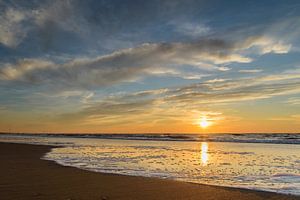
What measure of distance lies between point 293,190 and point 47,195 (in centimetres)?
713

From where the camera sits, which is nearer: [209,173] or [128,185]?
[128,185]

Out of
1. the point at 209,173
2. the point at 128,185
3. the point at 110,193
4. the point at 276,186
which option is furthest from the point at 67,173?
the point at 276,186

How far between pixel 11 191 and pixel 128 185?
11.4 ft

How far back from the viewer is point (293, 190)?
10.1m

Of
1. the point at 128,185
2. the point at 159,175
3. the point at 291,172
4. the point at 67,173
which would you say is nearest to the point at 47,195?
the point at 128,185

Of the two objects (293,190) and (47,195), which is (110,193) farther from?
(293,190)

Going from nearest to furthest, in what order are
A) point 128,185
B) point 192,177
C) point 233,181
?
point 128,185, point 233,181, point 192,177

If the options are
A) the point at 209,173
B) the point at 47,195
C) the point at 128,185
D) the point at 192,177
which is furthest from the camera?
the point at 209,173

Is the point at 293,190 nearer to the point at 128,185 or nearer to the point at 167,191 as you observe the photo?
the point at 167,191

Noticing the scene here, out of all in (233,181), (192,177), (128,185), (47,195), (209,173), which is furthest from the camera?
(209,173)

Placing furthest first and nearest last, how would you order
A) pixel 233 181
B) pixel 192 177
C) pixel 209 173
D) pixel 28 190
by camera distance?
pixel 209 173
pixel 192 177
pixel 233 181
pixel 28 190

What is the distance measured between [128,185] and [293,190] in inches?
199

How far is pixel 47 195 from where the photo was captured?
Result: 8.91 m

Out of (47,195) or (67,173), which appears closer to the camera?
(47,195)
